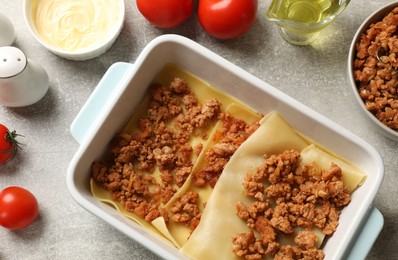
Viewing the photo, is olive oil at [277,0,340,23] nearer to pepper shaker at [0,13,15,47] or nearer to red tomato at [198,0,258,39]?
red tomato at [198,0,258,39]

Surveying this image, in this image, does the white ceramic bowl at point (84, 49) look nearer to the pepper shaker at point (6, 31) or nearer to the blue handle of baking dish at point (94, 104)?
the pepper shaker at point (6, 31)

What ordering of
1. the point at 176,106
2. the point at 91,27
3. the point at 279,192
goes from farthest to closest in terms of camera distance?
the point at 91,27 < the point at 176,106 < the point at 279,192

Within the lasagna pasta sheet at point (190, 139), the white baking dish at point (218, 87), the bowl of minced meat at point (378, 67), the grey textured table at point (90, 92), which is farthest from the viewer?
the grey textured table at point (90, 92)

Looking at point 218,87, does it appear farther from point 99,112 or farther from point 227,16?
point 99,112

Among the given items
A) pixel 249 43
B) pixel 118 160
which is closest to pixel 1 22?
pixel 118 160

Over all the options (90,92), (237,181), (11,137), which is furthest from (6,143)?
(237,181)

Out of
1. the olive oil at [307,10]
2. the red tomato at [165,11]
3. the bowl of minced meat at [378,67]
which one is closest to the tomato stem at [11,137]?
the red tomato at [165,11]

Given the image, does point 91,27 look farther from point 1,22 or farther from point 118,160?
point 118,160
